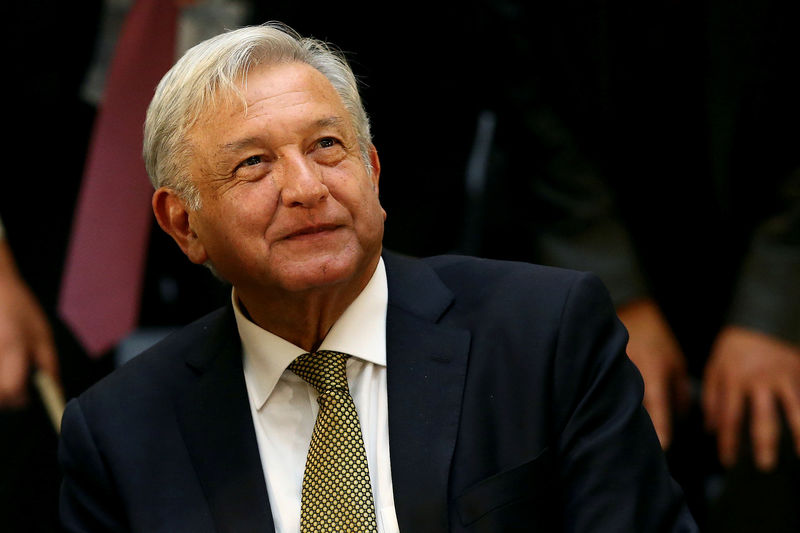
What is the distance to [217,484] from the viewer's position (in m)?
2.01

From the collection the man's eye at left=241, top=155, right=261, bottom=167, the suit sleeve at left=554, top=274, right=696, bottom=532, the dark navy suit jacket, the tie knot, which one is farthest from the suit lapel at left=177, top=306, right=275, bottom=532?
Answer: the suit sleeve at left=554, top=274, right=696, bottom=532

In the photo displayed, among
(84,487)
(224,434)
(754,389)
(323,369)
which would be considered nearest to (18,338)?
(84,487)

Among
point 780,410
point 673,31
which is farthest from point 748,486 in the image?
point 673,31

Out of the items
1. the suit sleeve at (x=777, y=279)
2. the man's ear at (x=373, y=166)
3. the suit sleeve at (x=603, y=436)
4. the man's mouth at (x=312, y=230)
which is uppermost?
the man's ear at (x=373, y=166)

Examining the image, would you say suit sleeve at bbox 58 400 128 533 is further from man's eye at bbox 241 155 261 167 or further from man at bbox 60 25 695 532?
man's eye at bbox 241 155 261 167

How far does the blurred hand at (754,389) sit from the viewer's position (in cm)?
300

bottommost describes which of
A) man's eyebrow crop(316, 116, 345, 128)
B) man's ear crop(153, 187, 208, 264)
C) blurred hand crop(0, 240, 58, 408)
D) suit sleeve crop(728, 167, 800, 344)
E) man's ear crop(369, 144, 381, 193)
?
blurred hand crop(0, 240, 58, 408)

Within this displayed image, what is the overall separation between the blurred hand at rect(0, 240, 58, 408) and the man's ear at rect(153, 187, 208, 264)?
1.29 metres

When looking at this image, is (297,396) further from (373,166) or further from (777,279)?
(777,279)

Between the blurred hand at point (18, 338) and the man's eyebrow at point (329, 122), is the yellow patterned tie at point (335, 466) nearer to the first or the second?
the man's eyebrow at point (329, 122)

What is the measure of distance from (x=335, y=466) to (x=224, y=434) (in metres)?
0.22

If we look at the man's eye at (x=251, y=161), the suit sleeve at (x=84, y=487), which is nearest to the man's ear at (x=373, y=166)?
the man's eye at (x=251, y=161)

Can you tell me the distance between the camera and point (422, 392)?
1991mm

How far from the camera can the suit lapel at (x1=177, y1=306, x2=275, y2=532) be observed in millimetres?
1979
